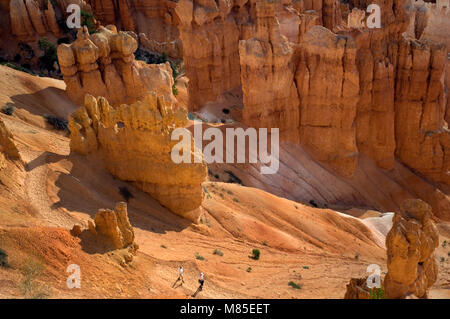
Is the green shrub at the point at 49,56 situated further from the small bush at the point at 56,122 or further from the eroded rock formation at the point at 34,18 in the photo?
the small bush at the point at 56,122

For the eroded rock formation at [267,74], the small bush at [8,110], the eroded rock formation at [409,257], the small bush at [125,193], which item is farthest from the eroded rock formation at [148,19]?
the eroded rock formation at [409,257]

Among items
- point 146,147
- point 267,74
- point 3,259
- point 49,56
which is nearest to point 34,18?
point 49,56

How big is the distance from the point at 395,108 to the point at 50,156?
26.9 metres

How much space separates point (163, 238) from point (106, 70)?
54.2ft

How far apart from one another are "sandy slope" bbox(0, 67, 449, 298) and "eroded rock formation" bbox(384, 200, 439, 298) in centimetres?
411

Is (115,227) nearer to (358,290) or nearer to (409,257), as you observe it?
(358,290)

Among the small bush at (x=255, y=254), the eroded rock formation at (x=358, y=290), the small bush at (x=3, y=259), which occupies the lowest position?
the small bush at (x=255, y=254)

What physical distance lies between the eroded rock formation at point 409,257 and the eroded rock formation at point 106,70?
22.7 m

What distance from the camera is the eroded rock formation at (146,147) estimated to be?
21.9 m

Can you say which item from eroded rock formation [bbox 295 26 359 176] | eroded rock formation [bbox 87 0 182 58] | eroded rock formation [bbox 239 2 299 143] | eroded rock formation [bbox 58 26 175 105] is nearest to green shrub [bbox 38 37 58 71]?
eroded rock formation [bbox 87 0 182 58]

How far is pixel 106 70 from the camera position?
3312 centimetres

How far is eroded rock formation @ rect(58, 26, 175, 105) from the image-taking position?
31.8 metres
